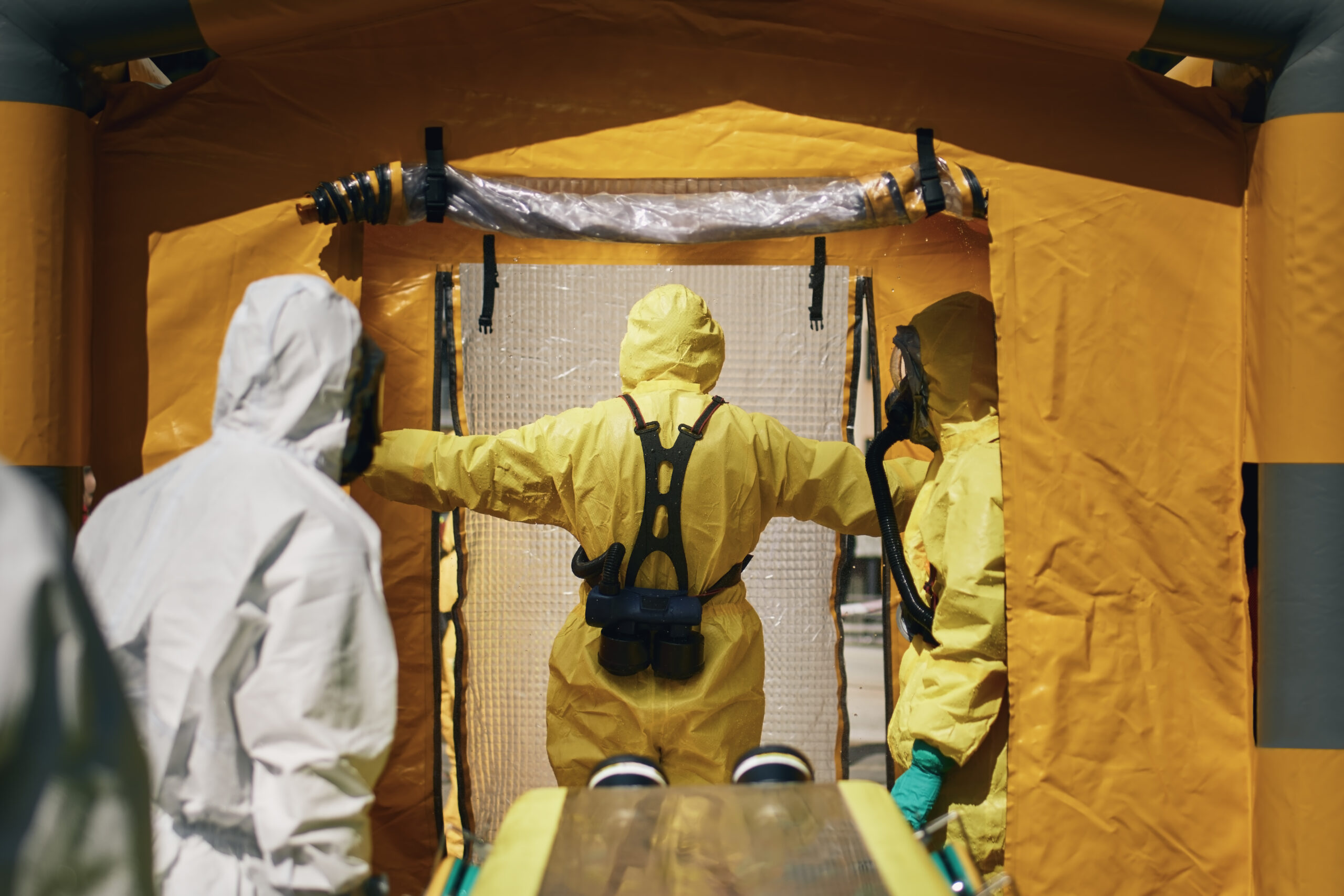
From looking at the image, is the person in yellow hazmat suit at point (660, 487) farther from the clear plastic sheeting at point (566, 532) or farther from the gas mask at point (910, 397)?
the clear plastic sheeting at point (566, 532)

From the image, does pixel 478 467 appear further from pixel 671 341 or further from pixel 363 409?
pixel 363 409

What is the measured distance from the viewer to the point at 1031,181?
2.22 m

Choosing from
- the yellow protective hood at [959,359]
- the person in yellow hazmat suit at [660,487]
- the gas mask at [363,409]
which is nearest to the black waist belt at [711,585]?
the person in yellow hazmat suit at [660,487]

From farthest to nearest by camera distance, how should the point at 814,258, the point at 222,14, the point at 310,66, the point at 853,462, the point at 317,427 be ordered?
the point at 814,258 → the point at 853,462 → the point at 310,66 → the point at 222,14 → the point at 317,427

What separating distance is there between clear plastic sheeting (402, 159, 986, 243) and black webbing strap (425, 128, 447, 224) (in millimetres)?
10

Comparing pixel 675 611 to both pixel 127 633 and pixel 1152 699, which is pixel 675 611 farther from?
pixel 127 633

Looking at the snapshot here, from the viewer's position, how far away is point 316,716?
1.22 m

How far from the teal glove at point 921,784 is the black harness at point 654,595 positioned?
0.52 metres

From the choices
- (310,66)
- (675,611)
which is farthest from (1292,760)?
(310,66)

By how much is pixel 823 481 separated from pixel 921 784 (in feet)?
2.35

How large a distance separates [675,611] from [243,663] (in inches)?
47.3

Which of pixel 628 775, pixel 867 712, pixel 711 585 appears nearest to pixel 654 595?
pixel 711 585

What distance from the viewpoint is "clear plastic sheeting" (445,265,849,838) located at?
10.4 feet

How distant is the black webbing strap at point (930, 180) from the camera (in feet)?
7.23
